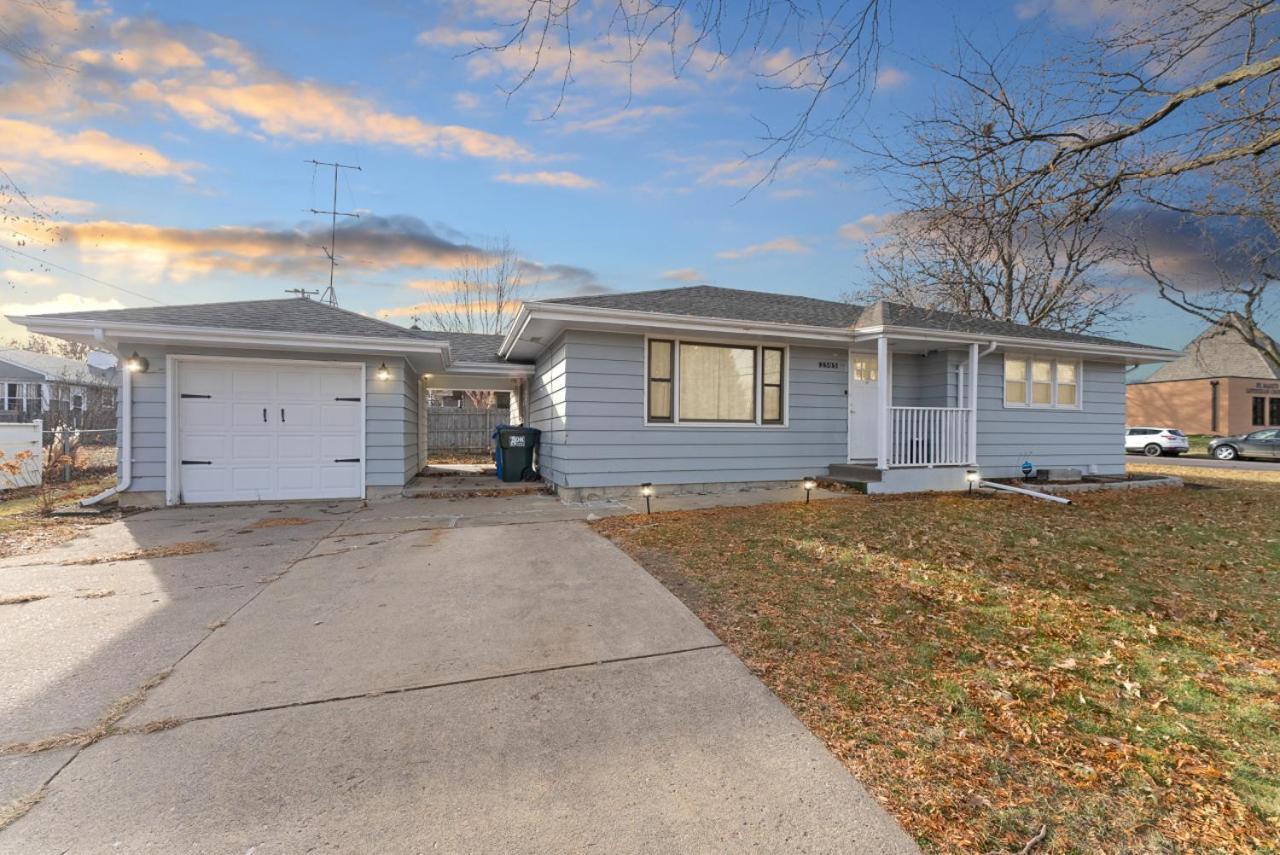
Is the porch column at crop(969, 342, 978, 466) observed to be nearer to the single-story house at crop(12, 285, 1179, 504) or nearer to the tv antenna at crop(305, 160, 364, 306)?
the single-story house at crop(12, 285, 1179, 504)

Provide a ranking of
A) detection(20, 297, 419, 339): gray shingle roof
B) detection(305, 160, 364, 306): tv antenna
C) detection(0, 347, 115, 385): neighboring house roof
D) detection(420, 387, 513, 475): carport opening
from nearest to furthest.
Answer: detection(20, 297, 419, 339): gray shingle roof → detection(305, 160, 364, 306): tv antenna → detection(420, 387, 513, 475): carport opening → detection(0, 347, 115, 385): neighboring house roof

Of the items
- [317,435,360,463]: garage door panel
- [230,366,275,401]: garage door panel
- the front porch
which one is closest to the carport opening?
[317,435,360,463]: garage door panel

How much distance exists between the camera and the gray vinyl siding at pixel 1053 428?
1060cm

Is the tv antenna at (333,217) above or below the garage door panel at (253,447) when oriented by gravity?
above

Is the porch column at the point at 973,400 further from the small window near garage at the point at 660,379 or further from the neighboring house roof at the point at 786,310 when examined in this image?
the small window near garage at the point at 660,379

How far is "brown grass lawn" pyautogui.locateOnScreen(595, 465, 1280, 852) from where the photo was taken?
1.93m

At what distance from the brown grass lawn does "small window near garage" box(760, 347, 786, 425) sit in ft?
10.7

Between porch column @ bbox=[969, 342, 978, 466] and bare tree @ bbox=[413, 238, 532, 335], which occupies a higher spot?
bare tree @ bbox=[413, 238, 532, 335]

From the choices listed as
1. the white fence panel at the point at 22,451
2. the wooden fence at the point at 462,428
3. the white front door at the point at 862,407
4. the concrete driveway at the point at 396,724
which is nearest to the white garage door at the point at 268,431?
the concrete driveway at the point at 396,724

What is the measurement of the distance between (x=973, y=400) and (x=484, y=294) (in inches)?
742

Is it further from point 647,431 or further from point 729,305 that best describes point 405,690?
point 729,305

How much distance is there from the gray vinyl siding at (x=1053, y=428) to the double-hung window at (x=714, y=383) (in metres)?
4.45

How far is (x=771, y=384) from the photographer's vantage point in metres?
9.43

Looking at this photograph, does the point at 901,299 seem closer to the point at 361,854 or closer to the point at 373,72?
the point at 373,72
